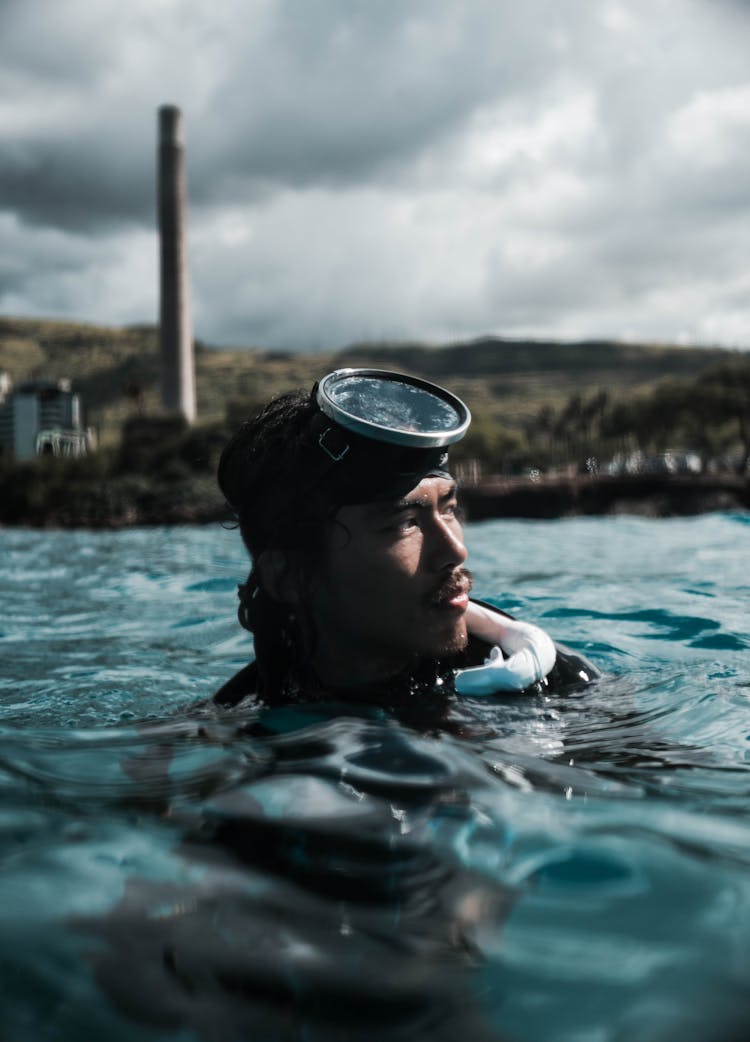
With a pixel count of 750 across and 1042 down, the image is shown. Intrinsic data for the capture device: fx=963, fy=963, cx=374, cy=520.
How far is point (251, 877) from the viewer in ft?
5.90

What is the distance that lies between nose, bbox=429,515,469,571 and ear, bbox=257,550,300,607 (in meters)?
0.49

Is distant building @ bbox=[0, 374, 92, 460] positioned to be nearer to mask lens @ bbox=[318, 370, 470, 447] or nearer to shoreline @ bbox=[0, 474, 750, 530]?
shoreline @ bbox=[0, 474, 750, 530]

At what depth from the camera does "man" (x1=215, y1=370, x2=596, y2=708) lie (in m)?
3.04

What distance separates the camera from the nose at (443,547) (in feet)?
9.87

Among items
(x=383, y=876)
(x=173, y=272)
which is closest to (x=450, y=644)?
(x=383, y=876)

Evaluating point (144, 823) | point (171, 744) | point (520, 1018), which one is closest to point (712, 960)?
point (520, 1018)

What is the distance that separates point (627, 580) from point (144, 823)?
7891 millimetres

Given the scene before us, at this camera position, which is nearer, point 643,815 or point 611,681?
point 643,815

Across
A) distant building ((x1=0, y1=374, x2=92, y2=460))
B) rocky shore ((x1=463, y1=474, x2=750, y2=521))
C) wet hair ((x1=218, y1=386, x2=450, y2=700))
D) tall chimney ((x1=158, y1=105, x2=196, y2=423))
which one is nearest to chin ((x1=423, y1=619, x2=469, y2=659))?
wet hair ((x1=218, y1=386, x2=450, y2=700))

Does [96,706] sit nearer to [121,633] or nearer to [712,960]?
[121,633]

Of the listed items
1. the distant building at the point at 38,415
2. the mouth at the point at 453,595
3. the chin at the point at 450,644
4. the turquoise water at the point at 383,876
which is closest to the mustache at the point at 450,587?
the mouth at the point at 453,595

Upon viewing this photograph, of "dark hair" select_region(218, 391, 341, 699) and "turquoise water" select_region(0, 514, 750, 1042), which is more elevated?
"dark hair" select_region(218, 391, 341, 699)

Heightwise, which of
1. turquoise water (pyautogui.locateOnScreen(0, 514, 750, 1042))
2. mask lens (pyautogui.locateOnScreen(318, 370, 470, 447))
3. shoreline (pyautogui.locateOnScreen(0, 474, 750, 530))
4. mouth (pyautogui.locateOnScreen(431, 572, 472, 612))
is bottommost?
shoreline (pyautogui.locateOnScreen(0, 474, 750, 530))

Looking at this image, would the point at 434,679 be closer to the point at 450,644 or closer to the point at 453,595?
the point at 450,644
